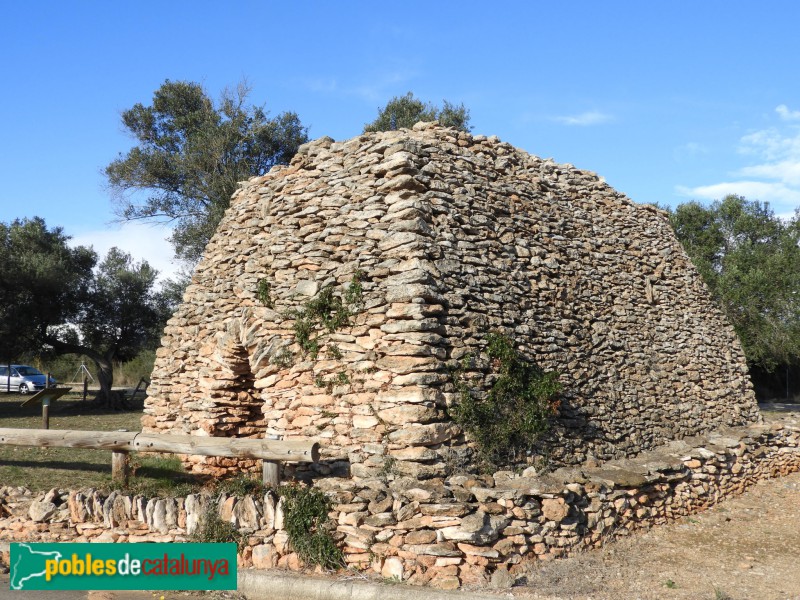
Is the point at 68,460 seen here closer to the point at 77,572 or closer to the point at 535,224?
the point at 77,572

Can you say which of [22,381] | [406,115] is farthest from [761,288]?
[22,381]

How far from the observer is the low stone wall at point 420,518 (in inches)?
236

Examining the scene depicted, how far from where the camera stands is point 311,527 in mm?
6426

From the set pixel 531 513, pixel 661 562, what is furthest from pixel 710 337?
pixel 531 513

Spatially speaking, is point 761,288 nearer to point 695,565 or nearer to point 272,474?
point 695,565

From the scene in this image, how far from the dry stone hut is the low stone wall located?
1.33 ft

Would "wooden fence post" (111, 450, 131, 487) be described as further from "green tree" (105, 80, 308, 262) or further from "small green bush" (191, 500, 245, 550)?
"green tree" (105, 80, 308, 262)

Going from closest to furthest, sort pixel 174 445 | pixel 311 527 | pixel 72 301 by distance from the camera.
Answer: pixel 311 527 < pixel 174 445 < pixel 72 301

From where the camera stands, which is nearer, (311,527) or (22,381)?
(311,527)

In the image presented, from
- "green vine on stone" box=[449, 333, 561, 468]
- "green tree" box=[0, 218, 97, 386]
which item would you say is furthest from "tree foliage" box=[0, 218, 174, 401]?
"green vine on stone" box=[449, 333, 561, 468]

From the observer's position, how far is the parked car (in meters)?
26.8

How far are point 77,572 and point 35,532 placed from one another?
3.61 feet

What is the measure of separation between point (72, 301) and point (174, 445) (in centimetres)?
1673

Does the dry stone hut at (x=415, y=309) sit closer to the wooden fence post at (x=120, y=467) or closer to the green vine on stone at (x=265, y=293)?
the green vine on stone at (x=265, y=293)
